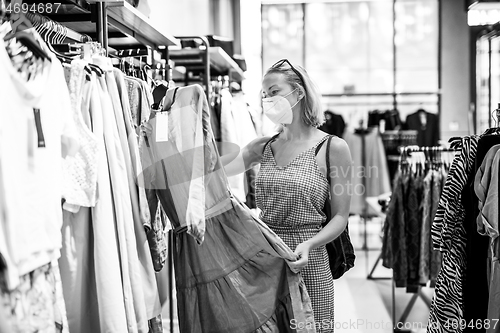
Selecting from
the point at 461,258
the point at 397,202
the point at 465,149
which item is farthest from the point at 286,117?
the point at 397,202

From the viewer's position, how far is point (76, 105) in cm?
149

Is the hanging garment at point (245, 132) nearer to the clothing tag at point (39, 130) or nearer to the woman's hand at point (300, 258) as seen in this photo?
the woman's hand at point (300, 258)

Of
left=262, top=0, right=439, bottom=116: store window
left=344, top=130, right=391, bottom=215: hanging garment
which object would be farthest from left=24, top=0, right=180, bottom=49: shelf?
left=262, top=0, right=439, bottom=116: store window

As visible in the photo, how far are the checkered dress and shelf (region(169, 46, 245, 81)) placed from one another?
1734 millimetres

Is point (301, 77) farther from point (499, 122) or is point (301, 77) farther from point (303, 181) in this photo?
point (499, 122)

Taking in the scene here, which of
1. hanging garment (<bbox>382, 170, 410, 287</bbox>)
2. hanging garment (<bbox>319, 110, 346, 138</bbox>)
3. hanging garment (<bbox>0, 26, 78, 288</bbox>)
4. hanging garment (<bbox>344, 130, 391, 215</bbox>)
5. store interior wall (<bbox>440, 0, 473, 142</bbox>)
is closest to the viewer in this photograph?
hanging garment (<bbox>0, 26, 78, 288</bbox>)

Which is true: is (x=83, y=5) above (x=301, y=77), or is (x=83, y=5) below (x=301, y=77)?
above

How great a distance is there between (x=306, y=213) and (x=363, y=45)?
23.8 feet

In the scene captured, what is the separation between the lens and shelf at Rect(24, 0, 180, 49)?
1.97 metres

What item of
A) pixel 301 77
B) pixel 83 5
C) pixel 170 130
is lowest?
pixel 170 130

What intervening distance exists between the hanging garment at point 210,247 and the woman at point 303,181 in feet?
0.40

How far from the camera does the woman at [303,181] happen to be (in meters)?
1.99

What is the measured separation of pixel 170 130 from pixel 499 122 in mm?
1479

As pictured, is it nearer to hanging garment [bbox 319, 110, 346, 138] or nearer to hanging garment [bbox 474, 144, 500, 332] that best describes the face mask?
hanging garment [bbox 474, 144, 500, 332]
